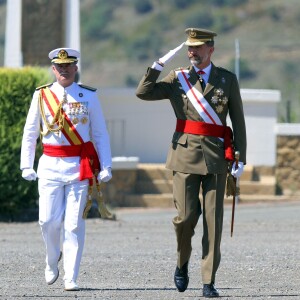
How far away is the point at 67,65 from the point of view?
37.6 feet

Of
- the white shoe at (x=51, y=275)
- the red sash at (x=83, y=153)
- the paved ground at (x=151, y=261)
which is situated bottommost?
the paved ground at (x=151, y=261)

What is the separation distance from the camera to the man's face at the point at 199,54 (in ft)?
36.2

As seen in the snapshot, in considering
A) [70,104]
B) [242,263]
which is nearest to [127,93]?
[242,263]

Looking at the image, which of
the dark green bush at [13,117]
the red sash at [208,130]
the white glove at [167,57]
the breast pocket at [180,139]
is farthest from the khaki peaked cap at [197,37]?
the dark green bush at [13,117]

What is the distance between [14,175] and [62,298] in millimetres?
8184

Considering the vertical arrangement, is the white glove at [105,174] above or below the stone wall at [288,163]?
above

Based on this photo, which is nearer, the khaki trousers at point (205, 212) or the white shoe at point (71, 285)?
the khaki trousers at point (205, 212)

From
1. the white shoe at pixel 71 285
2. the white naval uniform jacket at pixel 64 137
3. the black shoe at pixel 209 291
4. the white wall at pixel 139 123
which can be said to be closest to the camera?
the black shoe at pixel 209 291

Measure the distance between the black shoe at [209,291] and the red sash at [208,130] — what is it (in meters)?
1.02

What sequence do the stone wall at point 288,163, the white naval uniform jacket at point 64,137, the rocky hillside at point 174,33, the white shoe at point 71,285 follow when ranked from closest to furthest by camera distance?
the white shoe at point 71,285 → the white naval uniform jacket at point 64,137 → the stone wall at point 288,163 → the rocky hillside at point 174,33

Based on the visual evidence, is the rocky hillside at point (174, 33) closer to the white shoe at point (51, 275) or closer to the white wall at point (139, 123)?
the white wall at point (139, 123)

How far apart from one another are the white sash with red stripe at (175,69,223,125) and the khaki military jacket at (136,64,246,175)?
0.09ft

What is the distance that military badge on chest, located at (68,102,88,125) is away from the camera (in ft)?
37.6

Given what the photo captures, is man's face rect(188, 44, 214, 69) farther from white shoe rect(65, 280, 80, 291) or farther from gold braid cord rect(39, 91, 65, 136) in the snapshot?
white shoe rect(65, 280, 80, 291)
